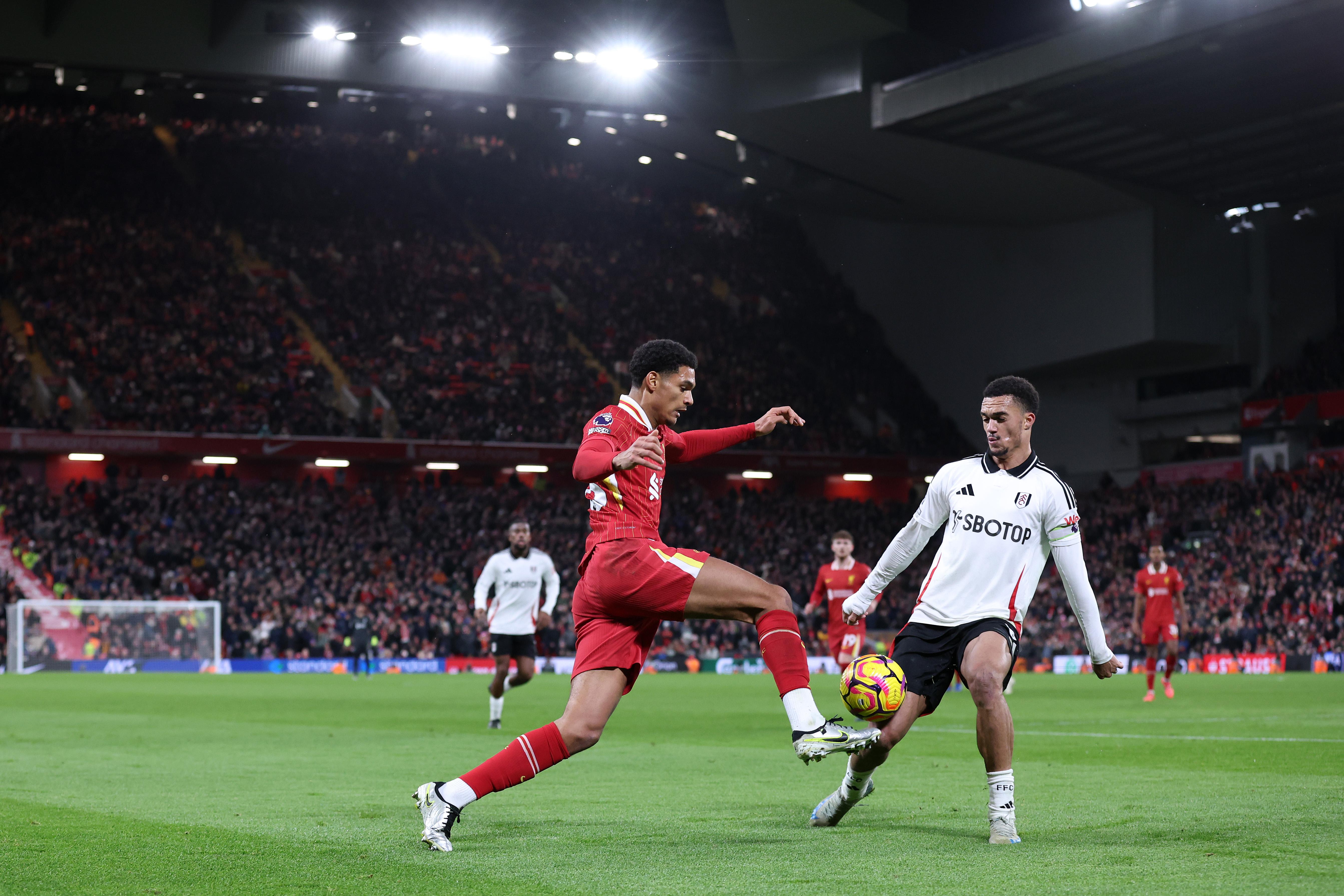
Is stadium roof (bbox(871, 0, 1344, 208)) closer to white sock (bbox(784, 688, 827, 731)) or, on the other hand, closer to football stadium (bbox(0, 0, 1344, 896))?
football stadium (bbox(0, 0, 1344, 896))

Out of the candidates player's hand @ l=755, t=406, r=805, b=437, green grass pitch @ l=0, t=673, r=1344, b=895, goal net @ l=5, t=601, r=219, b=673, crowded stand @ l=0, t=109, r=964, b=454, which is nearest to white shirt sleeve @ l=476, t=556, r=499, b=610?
green grass pitch @ l=0, t=673, r=1344, b=895

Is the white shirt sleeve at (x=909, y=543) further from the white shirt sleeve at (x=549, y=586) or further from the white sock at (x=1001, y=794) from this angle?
the white shirt sleeve at (x=549, y=586)

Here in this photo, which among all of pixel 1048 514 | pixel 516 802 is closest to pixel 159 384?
pixel 516 802

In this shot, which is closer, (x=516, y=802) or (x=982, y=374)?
(x=516, y=802)

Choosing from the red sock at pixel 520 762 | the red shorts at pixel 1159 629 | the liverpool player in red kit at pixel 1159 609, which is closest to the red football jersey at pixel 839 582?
the liverpool player in red kit at pixel 1159 609

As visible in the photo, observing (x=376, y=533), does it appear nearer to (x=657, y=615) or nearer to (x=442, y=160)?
(x=442, y=160)

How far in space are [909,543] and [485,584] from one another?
1033cm

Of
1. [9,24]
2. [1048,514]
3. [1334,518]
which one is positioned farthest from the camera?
[1334,518]

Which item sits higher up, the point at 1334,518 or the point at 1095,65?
the point at 1095,65

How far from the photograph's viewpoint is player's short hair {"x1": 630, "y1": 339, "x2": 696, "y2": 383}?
7.07 meters

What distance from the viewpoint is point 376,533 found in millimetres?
45094

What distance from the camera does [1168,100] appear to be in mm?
36875

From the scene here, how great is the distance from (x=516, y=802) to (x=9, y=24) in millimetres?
34362

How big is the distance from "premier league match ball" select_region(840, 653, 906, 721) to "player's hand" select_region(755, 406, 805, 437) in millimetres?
1222
